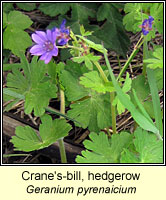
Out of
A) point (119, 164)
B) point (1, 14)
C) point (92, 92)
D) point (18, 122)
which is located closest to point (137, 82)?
point (92, 92)

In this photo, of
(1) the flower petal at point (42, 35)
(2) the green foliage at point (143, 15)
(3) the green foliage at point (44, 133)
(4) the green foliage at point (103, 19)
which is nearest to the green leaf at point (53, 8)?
(4) the green foliage at point (103, 19)

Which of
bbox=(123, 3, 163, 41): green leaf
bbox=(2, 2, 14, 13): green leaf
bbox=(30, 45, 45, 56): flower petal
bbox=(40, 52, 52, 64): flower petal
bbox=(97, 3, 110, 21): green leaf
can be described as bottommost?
bbox=(40, 52, 52, 64): flower petal

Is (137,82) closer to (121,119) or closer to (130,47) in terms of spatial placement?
(121,119)

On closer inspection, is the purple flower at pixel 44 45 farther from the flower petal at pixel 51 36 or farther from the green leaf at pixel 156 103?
the green leaf at pixel 156 103

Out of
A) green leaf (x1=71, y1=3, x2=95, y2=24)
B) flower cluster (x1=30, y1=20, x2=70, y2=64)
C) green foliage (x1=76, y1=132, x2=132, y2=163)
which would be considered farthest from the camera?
green leaf (x1=71, y1=3, x2=95, y2=24)

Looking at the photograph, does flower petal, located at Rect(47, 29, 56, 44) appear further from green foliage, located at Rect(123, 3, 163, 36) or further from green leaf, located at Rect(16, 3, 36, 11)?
green leaf, located at Rect(16, 3, 36, 11)

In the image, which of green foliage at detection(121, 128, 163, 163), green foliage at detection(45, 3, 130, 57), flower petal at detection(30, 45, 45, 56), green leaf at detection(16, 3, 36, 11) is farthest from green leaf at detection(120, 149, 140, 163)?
green leaf at detection(16, 3, 36, 11)
